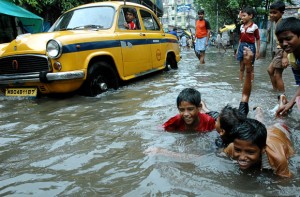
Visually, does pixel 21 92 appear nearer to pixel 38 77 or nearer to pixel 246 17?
pixel 38 77

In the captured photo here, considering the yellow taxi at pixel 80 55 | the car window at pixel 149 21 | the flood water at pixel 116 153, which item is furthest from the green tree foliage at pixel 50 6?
the flood water at pixel 116 153

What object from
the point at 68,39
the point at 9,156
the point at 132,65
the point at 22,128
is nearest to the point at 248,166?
the point at 9,156

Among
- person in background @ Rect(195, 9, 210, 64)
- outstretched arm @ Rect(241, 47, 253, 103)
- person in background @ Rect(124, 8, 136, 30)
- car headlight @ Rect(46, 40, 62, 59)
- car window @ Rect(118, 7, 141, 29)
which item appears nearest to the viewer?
outstretched arm @ Rect(241, 47, 253, 103)

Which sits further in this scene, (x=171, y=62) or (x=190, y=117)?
(x=171, y=62)

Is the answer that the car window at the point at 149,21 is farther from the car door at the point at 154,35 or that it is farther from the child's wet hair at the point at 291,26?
the child's wet hair at the point at 291,26

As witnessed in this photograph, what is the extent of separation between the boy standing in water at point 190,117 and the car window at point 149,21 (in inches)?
172

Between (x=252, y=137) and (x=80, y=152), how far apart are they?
5.01 ft

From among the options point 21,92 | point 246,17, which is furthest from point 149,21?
point 21,92

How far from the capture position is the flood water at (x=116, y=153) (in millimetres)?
2215

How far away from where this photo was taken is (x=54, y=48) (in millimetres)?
4871

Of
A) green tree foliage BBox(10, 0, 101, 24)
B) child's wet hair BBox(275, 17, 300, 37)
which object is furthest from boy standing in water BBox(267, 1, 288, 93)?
green tree foliage BBox(10, 0, 101, 24)

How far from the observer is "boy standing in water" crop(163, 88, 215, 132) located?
3215 mm

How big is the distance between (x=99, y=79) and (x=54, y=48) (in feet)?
3.57

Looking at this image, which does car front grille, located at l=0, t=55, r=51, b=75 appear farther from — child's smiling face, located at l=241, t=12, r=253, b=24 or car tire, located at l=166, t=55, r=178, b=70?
car tire, located at l=166, t=55, r=178, b=70
